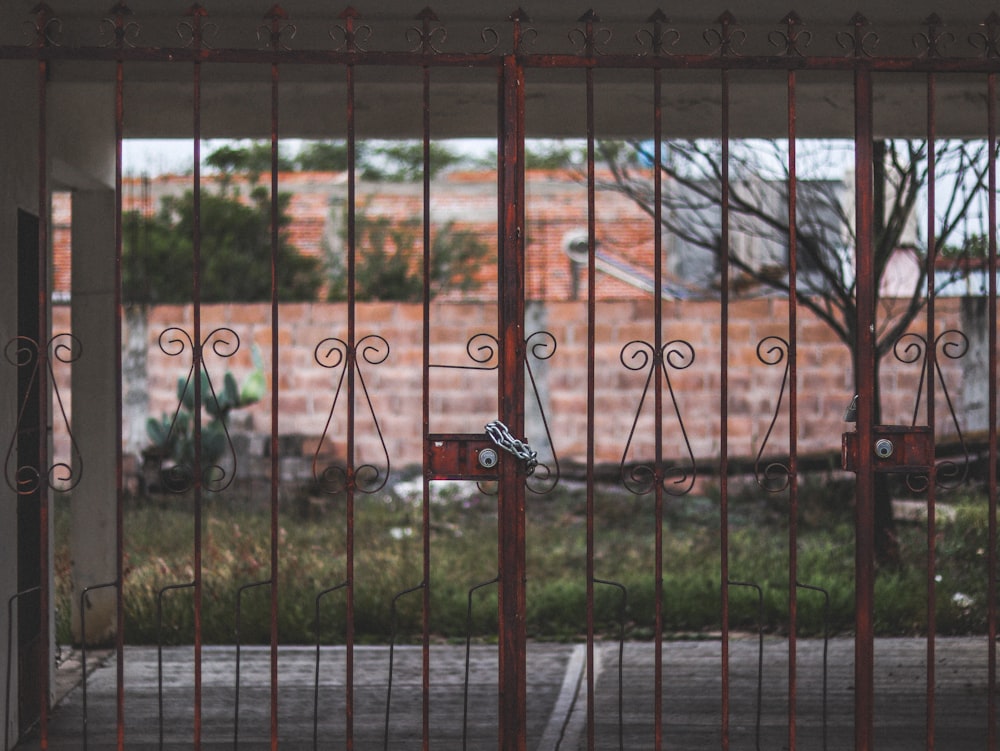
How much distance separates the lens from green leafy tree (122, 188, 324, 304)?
938 cm

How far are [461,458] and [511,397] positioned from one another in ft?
0.68

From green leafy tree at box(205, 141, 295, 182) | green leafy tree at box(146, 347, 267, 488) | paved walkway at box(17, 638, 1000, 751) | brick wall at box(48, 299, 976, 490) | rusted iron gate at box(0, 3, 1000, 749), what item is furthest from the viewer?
green leafy tree at box(205, 141, 295, 182)

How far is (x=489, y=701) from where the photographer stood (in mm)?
4500

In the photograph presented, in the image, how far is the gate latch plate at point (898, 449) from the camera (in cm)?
292

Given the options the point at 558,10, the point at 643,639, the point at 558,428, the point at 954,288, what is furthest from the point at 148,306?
the point at 954,288

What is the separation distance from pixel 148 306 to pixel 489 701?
5.19 meters

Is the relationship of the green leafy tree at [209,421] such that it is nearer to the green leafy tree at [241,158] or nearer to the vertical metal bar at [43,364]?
the green leafy tree at [241,158]

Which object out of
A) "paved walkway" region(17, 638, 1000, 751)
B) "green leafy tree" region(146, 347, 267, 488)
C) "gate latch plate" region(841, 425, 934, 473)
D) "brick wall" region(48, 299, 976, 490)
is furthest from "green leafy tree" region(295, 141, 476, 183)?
"gate latch plate" region(841, 425, 934, 473)

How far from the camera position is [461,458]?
289cm

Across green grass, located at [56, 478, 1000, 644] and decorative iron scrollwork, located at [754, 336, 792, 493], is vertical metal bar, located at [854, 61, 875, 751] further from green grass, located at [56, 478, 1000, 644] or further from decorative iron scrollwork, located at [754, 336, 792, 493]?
green grass, located at [56, 478, 1000, 644]

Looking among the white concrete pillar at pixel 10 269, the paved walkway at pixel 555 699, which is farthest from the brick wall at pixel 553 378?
the white concrete pillar at pixel 10 269

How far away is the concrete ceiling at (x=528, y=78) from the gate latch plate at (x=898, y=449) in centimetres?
149

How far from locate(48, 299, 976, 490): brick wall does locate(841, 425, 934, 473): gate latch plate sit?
5335mm

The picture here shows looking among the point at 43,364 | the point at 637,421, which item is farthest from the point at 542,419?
the point at 43,364
